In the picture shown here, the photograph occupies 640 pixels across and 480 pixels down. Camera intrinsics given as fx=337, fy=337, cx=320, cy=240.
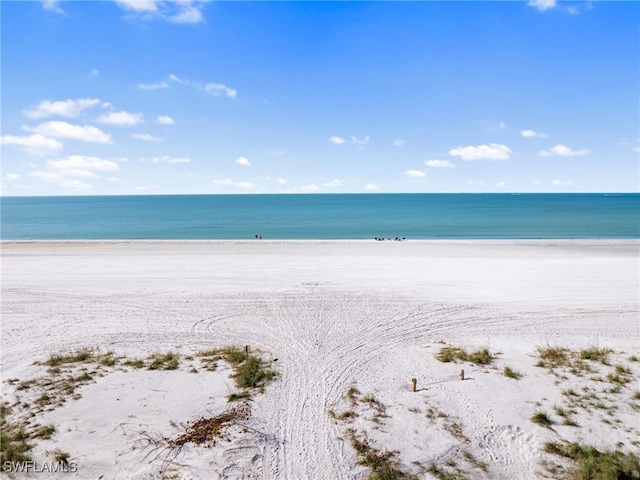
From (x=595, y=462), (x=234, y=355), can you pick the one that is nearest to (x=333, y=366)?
(x=234, y=355)

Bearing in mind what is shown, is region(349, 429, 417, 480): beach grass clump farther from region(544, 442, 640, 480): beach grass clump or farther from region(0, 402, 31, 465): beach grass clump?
region(0, 402, 31, 465): beach grass clump

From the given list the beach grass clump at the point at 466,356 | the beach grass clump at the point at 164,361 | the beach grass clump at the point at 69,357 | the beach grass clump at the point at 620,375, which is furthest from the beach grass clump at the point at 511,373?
the beach grass clump at the point at 69,357

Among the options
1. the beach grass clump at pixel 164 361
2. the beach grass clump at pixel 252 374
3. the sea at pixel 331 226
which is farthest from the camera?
the sea at pixel 331 226

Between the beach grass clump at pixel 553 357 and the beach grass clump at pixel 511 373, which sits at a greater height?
the beach grass clump at pixel 553 357

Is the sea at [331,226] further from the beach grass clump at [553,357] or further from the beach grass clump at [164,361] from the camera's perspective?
the beach grass clump at [553,357]

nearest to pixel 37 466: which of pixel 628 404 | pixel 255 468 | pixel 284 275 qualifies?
pixel 255 468

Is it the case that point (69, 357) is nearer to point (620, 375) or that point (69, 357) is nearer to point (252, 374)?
point (252, 374)
